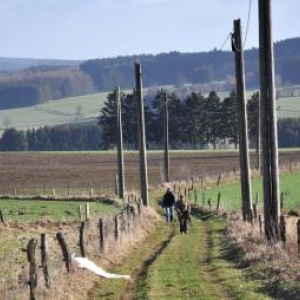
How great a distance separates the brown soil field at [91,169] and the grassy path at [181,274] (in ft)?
103

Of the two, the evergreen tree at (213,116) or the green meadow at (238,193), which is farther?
the evergreen tree at (213,116)

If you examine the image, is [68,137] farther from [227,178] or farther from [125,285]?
[125,285]

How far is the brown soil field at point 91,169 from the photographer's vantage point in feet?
216

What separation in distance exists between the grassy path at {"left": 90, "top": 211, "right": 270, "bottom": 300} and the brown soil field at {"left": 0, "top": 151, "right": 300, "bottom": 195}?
31503mm

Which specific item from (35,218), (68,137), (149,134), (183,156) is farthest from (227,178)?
(68,137)

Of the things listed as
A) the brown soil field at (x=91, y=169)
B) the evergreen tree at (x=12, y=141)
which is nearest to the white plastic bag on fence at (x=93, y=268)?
the brown soil field at (x=91, y=169)

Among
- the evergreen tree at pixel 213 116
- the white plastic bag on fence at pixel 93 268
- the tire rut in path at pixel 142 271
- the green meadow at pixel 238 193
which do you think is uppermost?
the evergreen tree at pixel 213 116

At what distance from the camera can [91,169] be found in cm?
7944

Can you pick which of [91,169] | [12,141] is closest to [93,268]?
[91,169]

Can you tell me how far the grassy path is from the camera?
15.2 metres

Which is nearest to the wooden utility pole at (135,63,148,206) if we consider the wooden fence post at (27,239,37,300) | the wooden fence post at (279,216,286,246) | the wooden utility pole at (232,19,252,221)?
the wooden utility pole at (232,19,252,221)

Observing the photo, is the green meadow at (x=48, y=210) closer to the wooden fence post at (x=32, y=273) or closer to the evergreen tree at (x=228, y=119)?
the wooden fence post at (x=32, y=273)

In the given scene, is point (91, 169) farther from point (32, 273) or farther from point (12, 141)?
point (12, 141)

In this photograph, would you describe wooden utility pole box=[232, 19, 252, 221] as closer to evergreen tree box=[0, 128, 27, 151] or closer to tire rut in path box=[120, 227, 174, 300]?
tire rut in path box=[120, 227, 174, 300]
